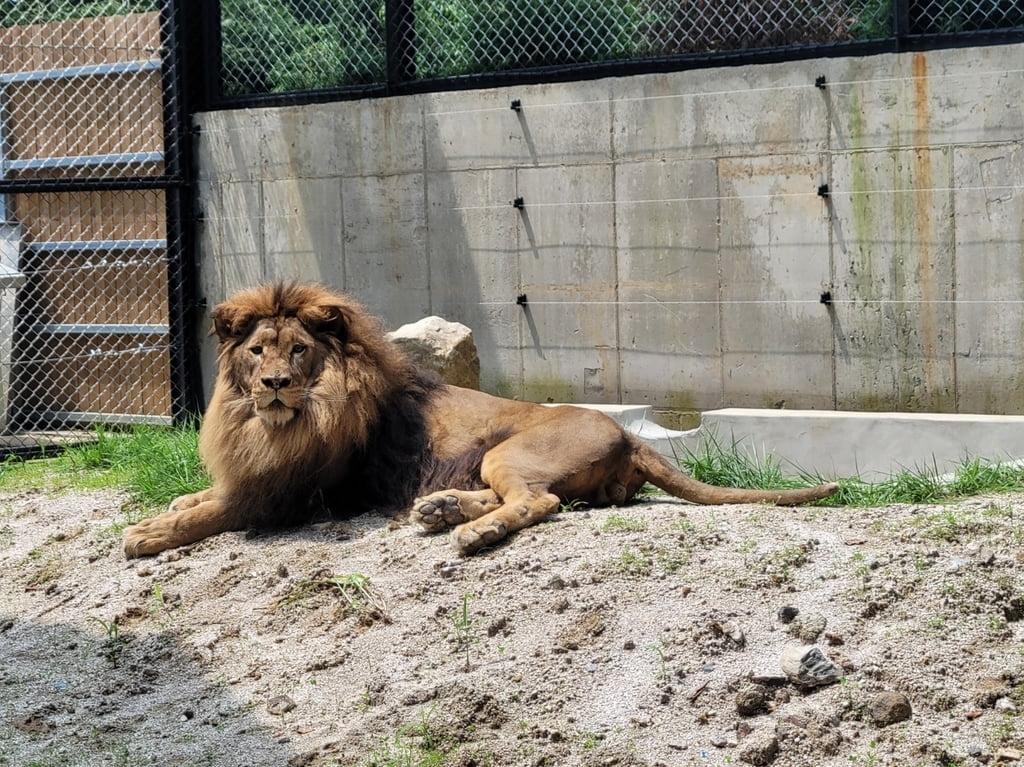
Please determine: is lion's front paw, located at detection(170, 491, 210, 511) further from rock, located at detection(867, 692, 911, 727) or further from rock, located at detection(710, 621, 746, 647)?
rock, located at detection(867, 692, 911, 727)

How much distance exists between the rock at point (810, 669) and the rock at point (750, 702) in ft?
0.38

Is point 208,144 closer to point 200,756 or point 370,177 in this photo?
point 370,177

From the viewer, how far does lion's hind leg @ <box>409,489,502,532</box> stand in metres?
5.57

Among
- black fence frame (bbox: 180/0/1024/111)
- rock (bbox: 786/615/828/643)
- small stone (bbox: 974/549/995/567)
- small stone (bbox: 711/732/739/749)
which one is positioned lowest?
small stone (bbox: 711/732/739/749)

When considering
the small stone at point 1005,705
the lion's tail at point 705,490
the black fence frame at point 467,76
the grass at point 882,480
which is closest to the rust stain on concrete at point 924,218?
the black fence frame at point 467,76

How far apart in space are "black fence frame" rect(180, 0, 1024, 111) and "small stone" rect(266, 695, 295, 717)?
16.8 feet

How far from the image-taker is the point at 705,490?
5906 mm

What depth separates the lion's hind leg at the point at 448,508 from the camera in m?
5.57

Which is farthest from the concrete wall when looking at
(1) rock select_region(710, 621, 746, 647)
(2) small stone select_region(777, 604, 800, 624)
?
(1) rock select_region(710, 621, 746, 647)

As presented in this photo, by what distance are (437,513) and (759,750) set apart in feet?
7.05

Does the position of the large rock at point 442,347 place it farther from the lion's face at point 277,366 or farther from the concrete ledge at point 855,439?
the lion's face at point 277,366

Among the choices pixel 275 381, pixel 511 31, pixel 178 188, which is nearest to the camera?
pixel 275 381

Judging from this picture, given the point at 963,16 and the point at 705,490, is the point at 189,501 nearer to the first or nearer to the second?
the point at 705,490

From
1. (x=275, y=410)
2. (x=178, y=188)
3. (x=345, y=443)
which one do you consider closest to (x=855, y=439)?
(x=345, y=443)
